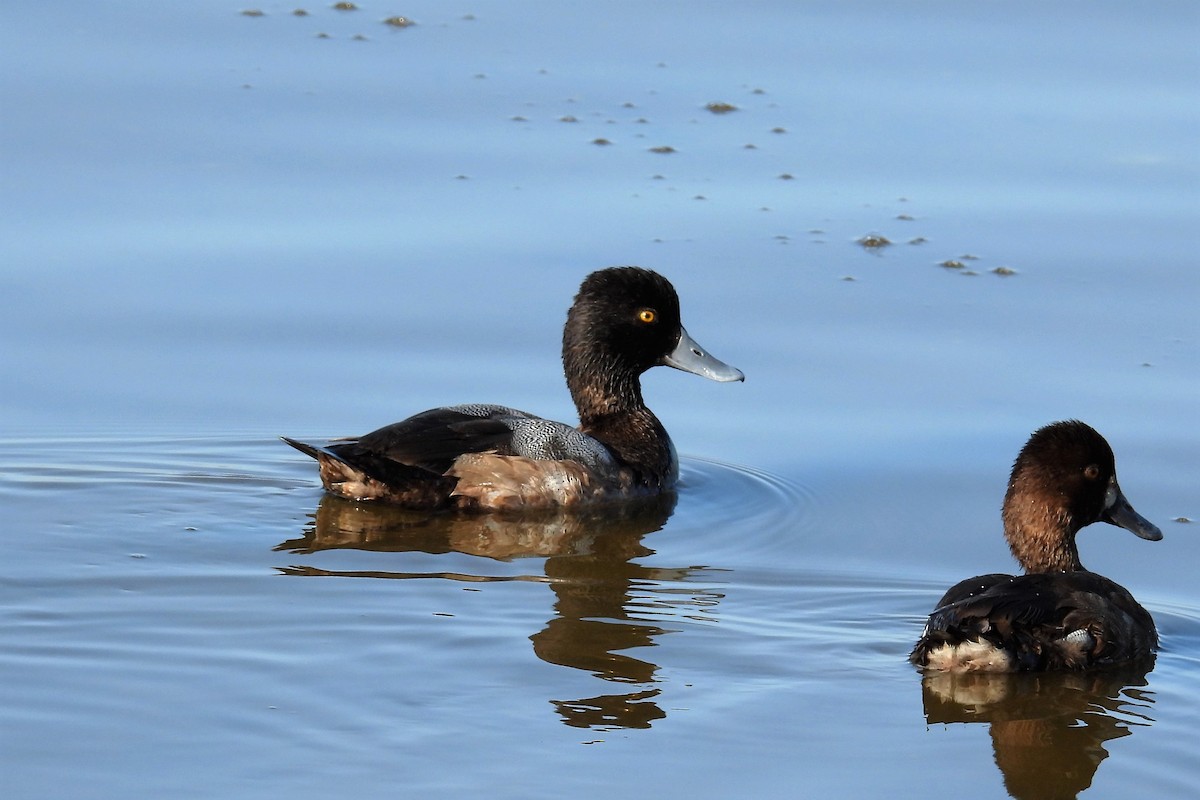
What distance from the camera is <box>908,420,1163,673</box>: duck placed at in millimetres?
7684

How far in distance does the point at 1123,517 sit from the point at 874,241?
4.45 m

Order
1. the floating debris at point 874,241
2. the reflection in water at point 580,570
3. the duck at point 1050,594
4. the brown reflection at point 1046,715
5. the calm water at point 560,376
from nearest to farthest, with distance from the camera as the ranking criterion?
1. the brown reflection at point 1046,715
2. the calm water at point 560,376
3. the reflection in water at point 580,570
4. the duck at point 1050,594
5. the floating debris at point 874,241

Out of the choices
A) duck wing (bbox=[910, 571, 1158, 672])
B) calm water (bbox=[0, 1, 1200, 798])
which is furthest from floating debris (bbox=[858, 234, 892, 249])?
duck wing (bbox=[910, 571, 1158, 672])

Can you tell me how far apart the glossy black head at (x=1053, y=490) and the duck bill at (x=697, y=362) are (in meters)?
2.54

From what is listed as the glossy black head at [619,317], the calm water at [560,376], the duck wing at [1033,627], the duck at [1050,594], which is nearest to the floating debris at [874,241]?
the calm water at [560,376]

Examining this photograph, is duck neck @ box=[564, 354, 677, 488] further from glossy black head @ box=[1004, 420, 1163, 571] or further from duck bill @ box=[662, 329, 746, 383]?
glossy black head @ box=[1004, 420, 1163, 571]

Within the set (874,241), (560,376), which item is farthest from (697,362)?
(874,241)

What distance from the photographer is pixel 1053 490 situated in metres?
8.70

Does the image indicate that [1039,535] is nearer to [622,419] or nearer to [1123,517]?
[1123,517]

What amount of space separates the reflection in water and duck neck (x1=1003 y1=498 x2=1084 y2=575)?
4.27 ft

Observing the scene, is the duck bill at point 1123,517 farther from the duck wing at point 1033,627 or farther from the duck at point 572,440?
the duck at point 572,440

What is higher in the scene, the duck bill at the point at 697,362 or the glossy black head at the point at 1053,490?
the duck bill at the point at 697,362

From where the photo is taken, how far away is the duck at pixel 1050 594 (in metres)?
7.68

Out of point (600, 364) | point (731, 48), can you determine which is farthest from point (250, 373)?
point (731, 48)
